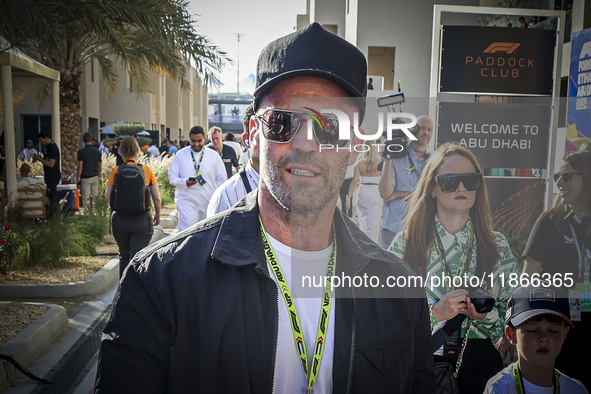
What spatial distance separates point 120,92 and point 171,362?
45074 millimetres

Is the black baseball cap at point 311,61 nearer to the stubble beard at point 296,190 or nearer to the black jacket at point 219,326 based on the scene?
the stubble beard at point 296,190

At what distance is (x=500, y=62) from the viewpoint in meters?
3.94

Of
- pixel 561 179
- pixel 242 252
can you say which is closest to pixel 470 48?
pixel 561 179

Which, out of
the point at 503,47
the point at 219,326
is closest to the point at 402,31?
the point at 503,47

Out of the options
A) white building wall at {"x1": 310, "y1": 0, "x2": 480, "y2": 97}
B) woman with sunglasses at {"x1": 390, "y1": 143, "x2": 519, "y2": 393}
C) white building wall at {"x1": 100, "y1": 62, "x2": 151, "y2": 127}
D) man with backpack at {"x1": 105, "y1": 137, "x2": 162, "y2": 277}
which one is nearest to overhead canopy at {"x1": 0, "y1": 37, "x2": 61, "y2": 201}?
man with backpack at {"x1": 105, "y1": 137, "x2": 162, "y2": 277}

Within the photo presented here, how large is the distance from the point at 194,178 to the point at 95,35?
961 centimetres

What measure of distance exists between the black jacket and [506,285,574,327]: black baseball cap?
142 cm

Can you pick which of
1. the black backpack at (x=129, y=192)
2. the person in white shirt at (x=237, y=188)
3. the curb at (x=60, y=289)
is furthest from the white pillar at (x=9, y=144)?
the person in white shirt at (x=237, y=188)

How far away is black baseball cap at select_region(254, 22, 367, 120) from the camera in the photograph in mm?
2123

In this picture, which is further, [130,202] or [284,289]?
[130,202]

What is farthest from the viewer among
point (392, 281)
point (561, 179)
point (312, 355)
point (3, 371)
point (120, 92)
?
point (120, 92)

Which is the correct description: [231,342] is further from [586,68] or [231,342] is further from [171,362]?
[586,68]

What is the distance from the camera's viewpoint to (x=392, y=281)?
7.42ft

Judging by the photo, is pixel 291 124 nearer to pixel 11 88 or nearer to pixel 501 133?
pixel 501 133
